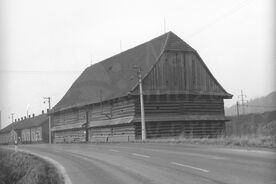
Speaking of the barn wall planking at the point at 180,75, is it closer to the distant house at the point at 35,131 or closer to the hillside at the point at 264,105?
the hillside at the point at 264,105

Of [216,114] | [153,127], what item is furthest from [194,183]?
[216,114]

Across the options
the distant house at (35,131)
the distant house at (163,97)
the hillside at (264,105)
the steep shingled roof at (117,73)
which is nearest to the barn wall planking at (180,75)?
the distant house at (163,97)

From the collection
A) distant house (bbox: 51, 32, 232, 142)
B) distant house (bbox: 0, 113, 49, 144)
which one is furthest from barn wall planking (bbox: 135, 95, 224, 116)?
distant house (bbox: 0, 113, 49, 144)

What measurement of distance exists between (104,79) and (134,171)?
4085 centimetres

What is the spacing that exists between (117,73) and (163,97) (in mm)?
8767

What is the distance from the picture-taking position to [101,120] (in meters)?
48.8

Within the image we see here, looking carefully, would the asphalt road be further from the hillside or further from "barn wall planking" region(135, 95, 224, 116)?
"barn wall planking" region(135, 95, 224, 116)

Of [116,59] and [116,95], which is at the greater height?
[116,59]

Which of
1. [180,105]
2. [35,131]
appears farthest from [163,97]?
[35,131]

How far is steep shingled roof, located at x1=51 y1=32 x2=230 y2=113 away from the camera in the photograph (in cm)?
4488

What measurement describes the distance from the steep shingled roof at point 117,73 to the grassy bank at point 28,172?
20.1 meters

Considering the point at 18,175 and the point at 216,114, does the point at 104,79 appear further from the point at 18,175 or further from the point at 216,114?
the point at 18,175

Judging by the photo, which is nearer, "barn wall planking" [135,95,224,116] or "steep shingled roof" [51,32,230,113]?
"barn wall planking" [135,95,224,116]

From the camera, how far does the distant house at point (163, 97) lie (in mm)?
42844
